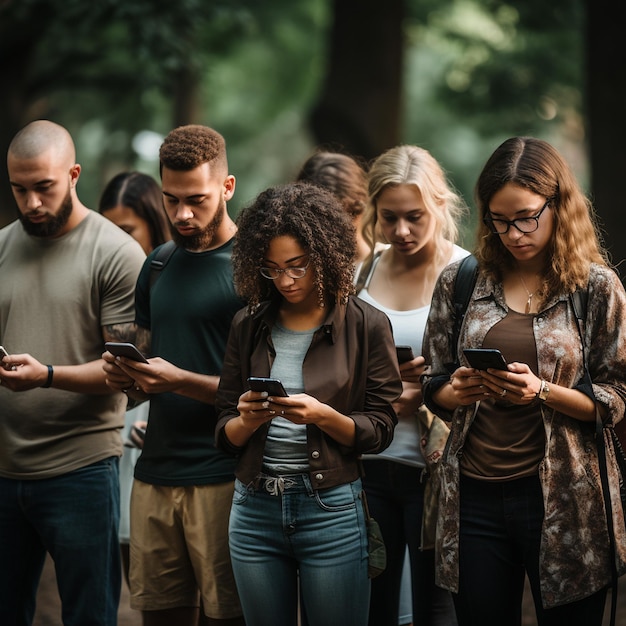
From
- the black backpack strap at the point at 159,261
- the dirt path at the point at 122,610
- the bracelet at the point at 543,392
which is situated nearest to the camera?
the bracelet at the point at 543,392

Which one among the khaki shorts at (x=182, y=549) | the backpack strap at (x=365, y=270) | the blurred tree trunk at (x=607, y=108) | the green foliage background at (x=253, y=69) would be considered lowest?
the khaki shorts at (x=182, y=549)

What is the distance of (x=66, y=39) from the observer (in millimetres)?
12578

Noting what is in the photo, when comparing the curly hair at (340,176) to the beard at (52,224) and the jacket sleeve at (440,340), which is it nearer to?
the jacket sleeve at (440,340)

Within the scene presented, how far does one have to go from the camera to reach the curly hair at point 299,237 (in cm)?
389

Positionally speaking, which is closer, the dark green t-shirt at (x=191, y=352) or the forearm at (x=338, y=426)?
the forearm at (x=338, y=426)

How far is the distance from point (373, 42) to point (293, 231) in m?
9.31

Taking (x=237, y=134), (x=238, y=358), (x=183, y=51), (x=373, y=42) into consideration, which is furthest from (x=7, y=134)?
(x=237, y=134)

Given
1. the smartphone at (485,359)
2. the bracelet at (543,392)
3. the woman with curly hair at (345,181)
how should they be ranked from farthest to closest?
the woman with curly hair at (345,181) < the bracelet at (543,392) < the smartphone at (485,359)

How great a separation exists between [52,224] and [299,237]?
4.56 feet

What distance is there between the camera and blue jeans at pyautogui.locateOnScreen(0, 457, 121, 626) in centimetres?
453

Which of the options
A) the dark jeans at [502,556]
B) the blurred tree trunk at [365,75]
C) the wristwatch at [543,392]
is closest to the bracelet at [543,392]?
the wristwatch at [543,392]

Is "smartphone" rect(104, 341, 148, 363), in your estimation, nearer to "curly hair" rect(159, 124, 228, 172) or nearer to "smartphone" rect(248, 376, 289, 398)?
"smartphone" rect(248, 376, 289, 398)

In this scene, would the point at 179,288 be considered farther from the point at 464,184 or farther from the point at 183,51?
the point at 464,184

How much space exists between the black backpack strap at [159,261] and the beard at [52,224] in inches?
19.7
